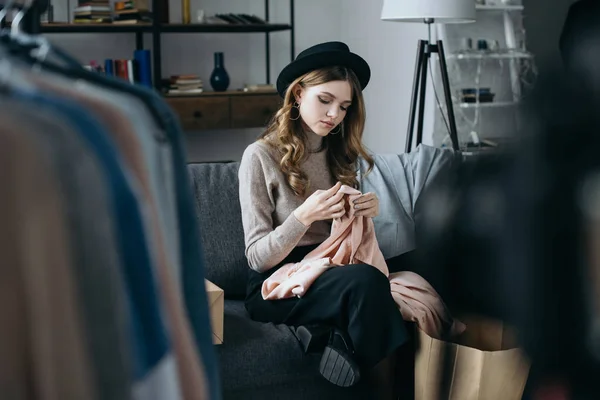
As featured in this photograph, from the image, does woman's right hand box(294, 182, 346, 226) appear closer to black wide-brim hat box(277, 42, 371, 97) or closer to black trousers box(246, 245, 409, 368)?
black trousers box(246, 245, 409, 368)

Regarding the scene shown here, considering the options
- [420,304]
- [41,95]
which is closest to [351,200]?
[420,304]

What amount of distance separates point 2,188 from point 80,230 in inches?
3.0

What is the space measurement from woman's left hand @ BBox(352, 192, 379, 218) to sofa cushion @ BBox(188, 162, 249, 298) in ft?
1.38

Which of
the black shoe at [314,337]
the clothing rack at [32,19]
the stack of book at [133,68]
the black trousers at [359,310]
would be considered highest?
the clothing rack at [32,19]

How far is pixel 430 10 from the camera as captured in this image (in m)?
3.95

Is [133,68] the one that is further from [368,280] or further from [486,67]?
[368,280]

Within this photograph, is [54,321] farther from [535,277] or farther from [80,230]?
[535,277]

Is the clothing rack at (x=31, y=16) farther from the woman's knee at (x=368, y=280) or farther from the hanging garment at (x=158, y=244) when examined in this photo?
the woman's knee at (x=368, y=280)

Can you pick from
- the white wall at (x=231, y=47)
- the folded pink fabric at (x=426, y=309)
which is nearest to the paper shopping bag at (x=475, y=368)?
the folded pink fabric at (x=426, y=309)

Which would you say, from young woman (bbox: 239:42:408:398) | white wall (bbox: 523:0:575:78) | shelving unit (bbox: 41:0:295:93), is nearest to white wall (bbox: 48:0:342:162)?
shelving unit (bbox: 41:0:295:93)

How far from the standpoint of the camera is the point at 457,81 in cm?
494

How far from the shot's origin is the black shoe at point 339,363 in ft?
7.41

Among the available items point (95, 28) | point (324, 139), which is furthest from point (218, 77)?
point (324, 139)

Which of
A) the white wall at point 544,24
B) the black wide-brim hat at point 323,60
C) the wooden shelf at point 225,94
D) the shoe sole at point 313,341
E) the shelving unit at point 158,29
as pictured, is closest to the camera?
the shoe sole at point 313,341
